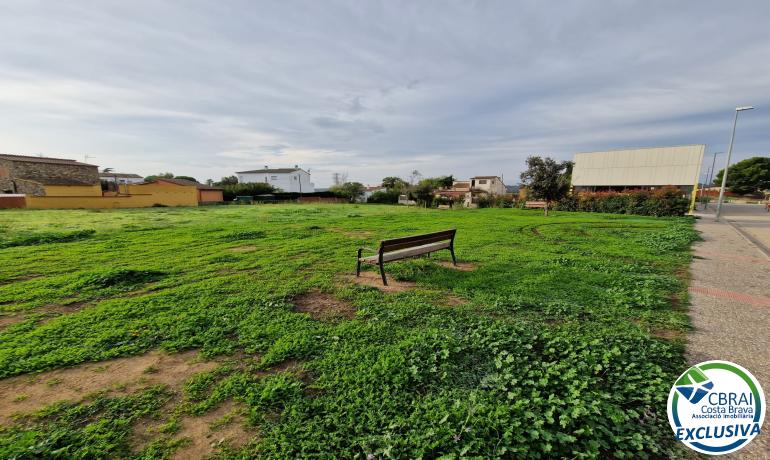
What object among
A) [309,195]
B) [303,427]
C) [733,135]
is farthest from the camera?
[309,195]

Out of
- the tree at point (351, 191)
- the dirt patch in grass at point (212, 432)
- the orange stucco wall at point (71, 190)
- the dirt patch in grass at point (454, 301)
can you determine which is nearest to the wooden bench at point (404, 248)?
the dirt patch in grass at point (454, 301)

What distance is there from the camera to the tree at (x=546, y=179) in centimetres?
2019

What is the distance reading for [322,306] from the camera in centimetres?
465

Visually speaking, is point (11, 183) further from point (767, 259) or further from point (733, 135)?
point (733, 135)

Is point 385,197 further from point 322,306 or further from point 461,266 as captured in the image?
point 322,306

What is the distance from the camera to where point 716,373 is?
2.32m

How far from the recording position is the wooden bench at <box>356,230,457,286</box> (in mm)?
5578

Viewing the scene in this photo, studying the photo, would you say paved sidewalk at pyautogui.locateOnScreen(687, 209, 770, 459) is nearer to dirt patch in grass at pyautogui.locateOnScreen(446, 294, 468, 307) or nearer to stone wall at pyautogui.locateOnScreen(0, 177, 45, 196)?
dirt patch in grass at pyautogui.locateOnScreen(446, 294, 468, 307)

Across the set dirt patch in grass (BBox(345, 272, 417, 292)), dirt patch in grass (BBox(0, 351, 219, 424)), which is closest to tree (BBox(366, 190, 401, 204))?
dirt patch in grass (BBox(345, 272, 417, 292))

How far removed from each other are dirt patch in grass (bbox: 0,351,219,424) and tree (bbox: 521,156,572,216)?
21.5 metres

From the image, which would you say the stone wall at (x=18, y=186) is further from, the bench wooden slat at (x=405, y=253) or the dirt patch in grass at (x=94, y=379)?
the bench wooden slat at (x=405, y=253)

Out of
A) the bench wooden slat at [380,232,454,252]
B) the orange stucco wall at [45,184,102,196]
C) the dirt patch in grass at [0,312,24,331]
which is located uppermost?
the orange stucco wall at [45,184,102,196]

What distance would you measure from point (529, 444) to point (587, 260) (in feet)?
21.9

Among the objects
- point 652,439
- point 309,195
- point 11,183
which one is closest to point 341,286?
point 652,439
